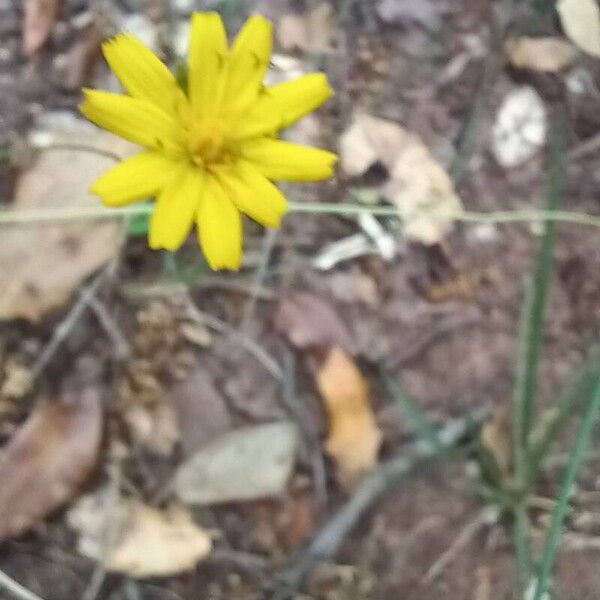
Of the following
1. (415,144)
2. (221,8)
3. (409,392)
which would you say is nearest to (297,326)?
(409,392)

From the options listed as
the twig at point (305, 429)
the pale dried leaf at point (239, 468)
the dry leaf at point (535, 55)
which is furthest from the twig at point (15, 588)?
the dry leaf at point (535, 55)

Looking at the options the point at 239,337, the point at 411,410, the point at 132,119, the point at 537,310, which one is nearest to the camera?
the point at 132,119

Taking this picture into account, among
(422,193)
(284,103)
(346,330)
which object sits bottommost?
(346,330)

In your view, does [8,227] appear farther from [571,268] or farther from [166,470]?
[571,268]

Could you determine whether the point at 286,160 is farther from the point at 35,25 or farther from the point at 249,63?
the point at 35,25

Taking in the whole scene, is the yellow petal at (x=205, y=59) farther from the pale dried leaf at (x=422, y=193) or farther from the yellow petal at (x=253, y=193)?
the pale dried leaf at (x=422, y=193)

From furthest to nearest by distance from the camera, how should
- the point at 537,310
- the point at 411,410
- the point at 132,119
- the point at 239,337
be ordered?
the point at 239,337 < the point at 411,410 < the point at 537,310 < the point at 132,119

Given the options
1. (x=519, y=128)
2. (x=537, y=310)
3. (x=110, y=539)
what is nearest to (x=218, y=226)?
(x=537, y=310)
